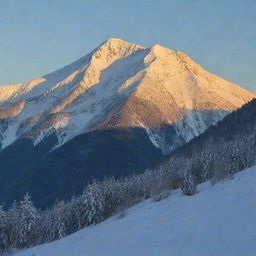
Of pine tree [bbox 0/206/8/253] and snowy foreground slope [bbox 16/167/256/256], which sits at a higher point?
pine tree [bbox 0/206/8/253]

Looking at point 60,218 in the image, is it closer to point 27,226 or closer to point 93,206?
point 27,226

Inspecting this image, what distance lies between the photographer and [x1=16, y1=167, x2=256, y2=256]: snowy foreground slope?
19.4 metres

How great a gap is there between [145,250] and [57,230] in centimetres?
4119

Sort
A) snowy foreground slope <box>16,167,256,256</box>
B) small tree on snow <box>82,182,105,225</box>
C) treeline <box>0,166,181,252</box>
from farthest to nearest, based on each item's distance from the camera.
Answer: treeline <box>0,166,181,252</box> < small tree on snow <box>82,182,105,225</box> < snowy foreground slope <box>16,167,256,256</box>

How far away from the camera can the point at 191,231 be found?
22.0 metres

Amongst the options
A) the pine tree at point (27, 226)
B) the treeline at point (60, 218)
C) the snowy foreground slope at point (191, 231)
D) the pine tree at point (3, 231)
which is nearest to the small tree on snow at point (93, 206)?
the treeline at point (60, 218)

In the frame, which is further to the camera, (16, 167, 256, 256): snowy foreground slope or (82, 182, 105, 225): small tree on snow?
(82, 182, 105, 225): small tree on snow

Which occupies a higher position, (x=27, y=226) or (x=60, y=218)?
(x=27, y=226)

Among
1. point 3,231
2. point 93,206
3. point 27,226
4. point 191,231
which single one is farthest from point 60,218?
point 191,231

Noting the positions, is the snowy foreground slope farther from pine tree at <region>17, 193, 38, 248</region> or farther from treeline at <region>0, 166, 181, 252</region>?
pine tree at <region>17, 193, 38, 248</region>

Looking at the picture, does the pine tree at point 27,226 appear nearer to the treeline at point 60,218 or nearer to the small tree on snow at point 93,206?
the treeline at point 60,218

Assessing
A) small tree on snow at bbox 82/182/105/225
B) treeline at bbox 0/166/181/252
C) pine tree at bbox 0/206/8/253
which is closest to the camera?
small tree on snow at bbox 82/182/105/225

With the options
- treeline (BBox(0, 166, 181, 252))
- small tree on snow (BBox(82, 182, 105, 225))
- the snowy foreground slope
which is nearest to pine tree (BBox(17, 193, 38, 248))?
treeline (BBox(0, 166, 181, 252))

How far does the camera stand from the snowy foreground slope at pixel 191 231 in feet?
63.6
